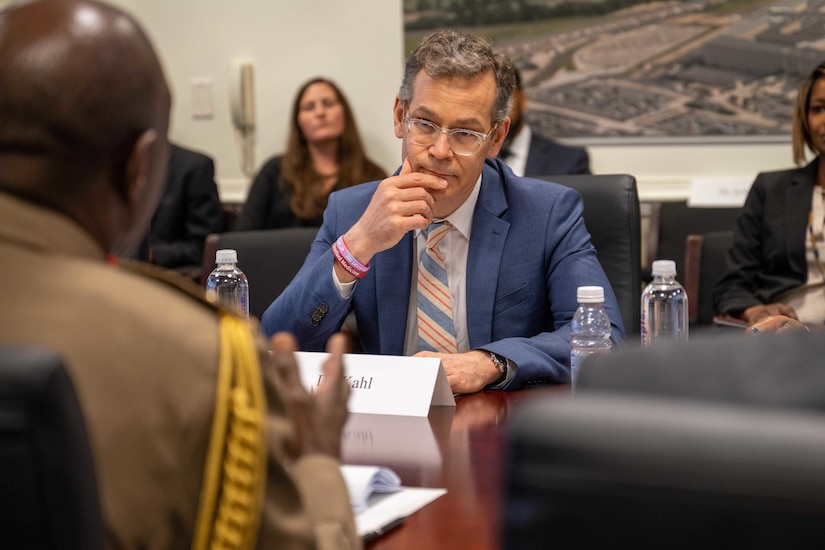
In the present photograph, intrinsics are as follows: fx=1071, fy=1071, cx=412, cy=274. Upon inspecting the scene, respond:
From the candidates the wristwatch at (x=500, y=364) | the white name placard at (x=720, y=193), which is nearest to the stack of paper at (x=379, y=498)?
the wristwatch at (x=500, y=364)

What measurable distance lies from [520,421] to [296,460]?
Result: 0.49 m

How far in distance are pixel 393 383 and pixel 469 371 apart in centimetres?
21

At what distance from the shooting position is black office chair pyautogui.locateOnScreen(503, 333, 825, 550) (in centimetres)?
64

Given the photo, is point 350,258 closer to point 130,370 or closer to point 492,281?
point 492,281

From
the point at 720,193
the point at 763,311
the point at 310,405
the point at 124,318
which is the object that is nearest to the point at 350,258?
the point at 310,405

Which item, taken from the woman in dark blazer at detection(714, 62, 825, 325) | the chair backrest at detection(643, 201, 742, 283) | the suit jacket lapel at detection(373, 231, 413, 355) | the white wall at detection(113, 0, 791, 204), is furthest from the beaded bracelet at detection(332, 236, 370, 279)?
the white wall at detection(113, 0, 791, 204)

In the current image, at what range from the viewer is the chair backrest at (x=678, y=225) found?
491 cm

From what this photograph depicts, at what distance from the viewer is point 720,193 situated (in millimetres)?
5203

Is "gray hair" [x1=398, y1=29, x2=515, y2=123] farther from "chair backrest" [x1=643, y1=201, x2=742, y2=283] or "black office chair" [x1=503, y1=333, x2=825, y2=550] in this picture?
"chair backrest" [x1=643, y1=201, x2=742, y2=283]

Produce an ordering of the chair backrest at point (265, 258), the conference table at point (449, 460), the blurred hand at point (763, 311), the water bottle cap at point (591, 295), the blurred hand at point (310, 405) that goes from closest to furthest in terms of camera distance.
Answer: the blurred hand at point (310, 405) < the conference table at point (449, 460) < the water bottle cap at point (591, 295) < the chair backrest at point (265, 258) < the blurred hand at point (763, 311)

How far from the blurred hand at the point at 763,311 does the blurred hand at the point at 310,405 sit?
108 inches

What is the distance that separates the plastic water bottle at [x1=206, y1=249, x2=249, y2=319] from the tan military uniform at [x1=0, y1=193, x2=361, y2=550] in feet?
5.21

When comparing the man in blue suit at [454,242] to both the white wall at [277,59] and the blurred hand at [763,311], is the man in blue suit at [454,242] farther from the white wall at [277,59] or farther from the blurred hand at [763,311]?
the white wall at [277,59]

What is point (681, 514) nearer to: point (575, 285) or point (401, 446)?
point (401, 446)
